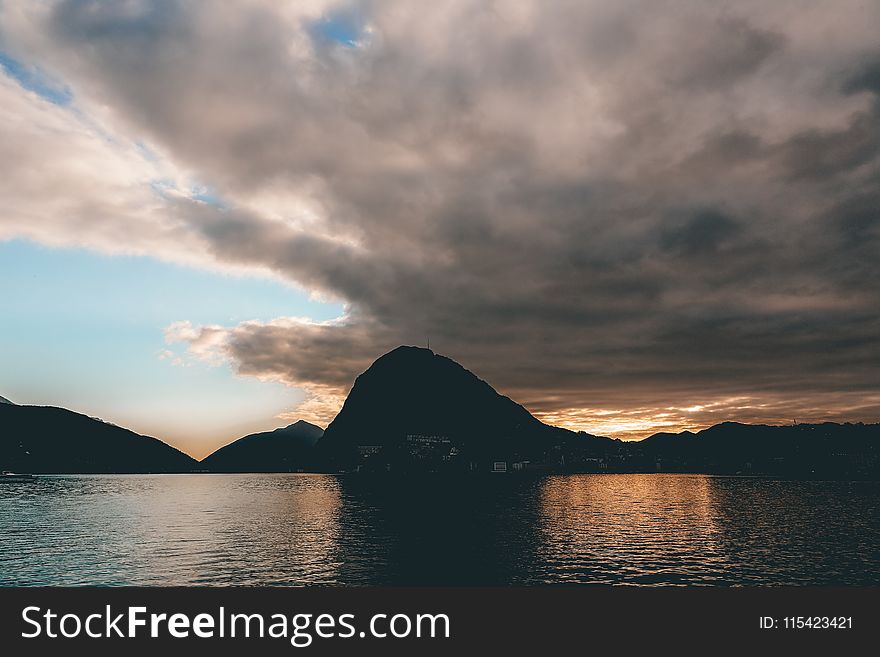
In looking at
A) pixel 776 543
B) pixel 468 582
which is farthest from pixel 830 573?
pixel 468 582

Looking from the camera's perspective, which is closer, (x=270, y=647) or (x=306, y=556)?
(x=270, y=647)

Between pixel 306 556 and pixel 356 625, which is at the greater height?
pixel 356 625

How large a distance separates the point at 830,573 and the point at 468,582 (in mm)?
45320

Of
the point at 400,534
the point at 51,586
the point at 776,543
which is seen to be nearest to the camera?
the point at 51,586

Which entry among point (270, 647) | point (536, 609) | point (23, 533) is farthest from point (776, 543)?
point (23, 533)

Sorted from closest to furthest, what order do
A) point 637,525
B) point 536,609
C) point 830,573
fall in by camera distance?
point 536,609 → point 830,573 → point 637,525

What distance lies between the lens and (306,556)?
277ft

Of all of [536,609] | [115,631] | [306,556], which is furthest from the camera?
[306,556]

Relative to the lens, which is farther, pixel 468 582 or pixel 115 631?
pixel 468 582

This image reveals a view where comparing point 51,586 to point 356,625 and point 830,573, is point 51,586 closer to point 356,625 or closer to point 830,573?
point 356,625

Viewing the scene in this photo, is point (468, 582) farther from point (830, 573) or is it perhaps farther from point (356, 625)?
point (830, 573)

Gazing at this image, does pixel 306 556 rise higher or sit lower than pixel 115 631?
lower

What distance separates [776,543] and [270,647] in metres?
94.5

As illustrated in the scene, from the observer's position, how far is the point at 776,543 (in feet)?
319
